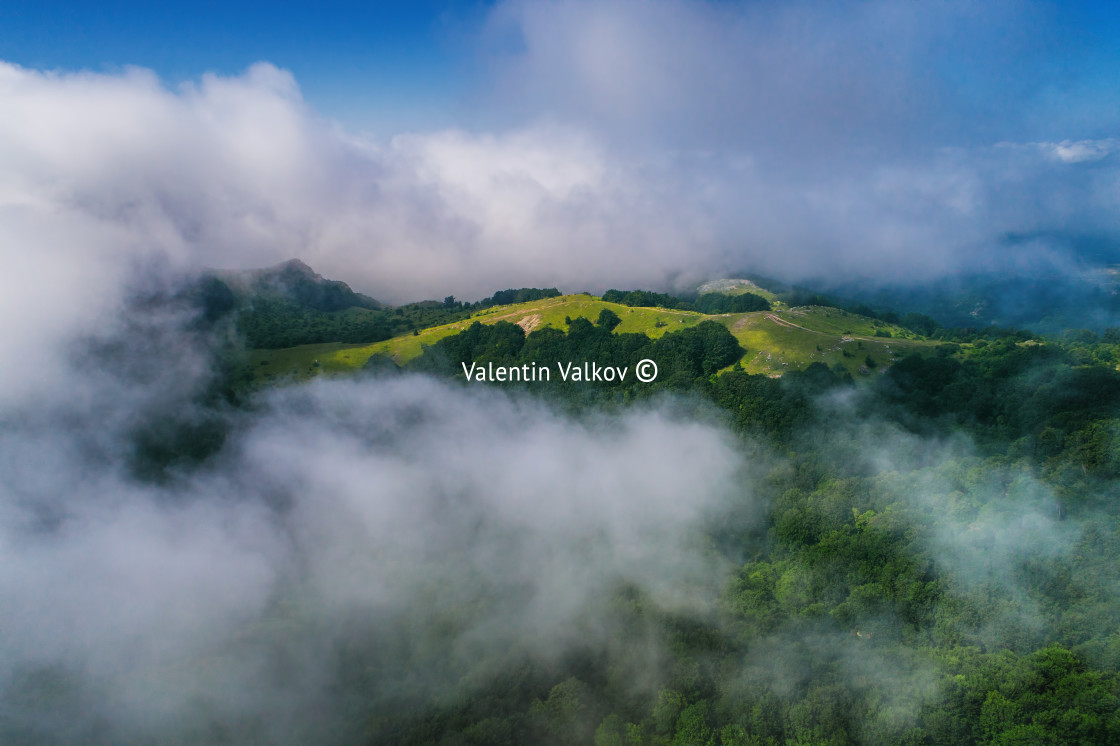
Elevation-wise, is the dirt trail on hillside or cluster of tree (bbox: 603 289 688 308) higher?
cluster of tree (bbox: 603 289 688 308)

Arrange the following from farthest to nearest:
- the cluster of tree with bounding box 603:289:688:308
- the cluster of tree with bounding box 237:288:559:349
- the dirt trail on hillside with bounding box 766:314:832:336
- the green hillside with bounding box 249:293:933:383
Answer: the cluster of tree with bounding box 603:289:688:308, the cluster of tree with bounding box 237:288:559:349, the dirt trail on hillside with bounding box 766:314:832:336, the green hillside with bounding box 249:293:933:383

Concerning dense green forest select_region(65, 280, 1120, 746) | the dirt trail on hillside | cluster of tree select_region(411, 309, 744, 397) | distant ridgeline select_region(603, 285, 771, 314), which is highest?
distant ridgeline select_region(603, 285, 771, 314)

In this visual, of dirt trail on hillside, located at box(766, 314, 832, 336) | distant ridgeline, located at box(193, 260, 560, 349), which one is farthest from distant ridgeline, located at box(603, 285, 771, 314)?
distant ridgeline, located at box(193, 260, 560, 349)

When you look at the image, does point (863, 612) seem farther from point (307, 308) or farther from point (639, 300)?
point (307, 308)

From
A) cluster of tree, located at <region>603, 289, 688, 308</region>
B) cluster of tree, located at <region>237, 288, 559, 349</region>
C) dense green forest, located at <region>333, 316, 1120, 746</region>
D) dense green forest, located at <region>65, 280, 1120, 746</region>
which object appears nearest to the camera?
dense green forest, located at <region>333, 316, 1120, 746</region>

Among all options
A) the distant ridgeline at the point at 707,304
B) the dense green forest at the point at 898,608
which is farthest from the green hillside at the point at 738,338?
the dense green forest at the point at 898,608

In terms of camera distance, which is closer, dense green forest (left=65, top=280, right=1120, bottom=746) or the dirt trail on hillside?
dense green forest (left=65, top=280, right=1120, bottom=746)

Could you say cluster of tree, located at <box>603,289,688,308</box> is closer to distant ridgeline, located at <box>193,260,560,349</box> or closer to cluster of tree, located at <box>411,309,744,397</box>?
cluster of tree, located at <box>411,309,744,397</box>
